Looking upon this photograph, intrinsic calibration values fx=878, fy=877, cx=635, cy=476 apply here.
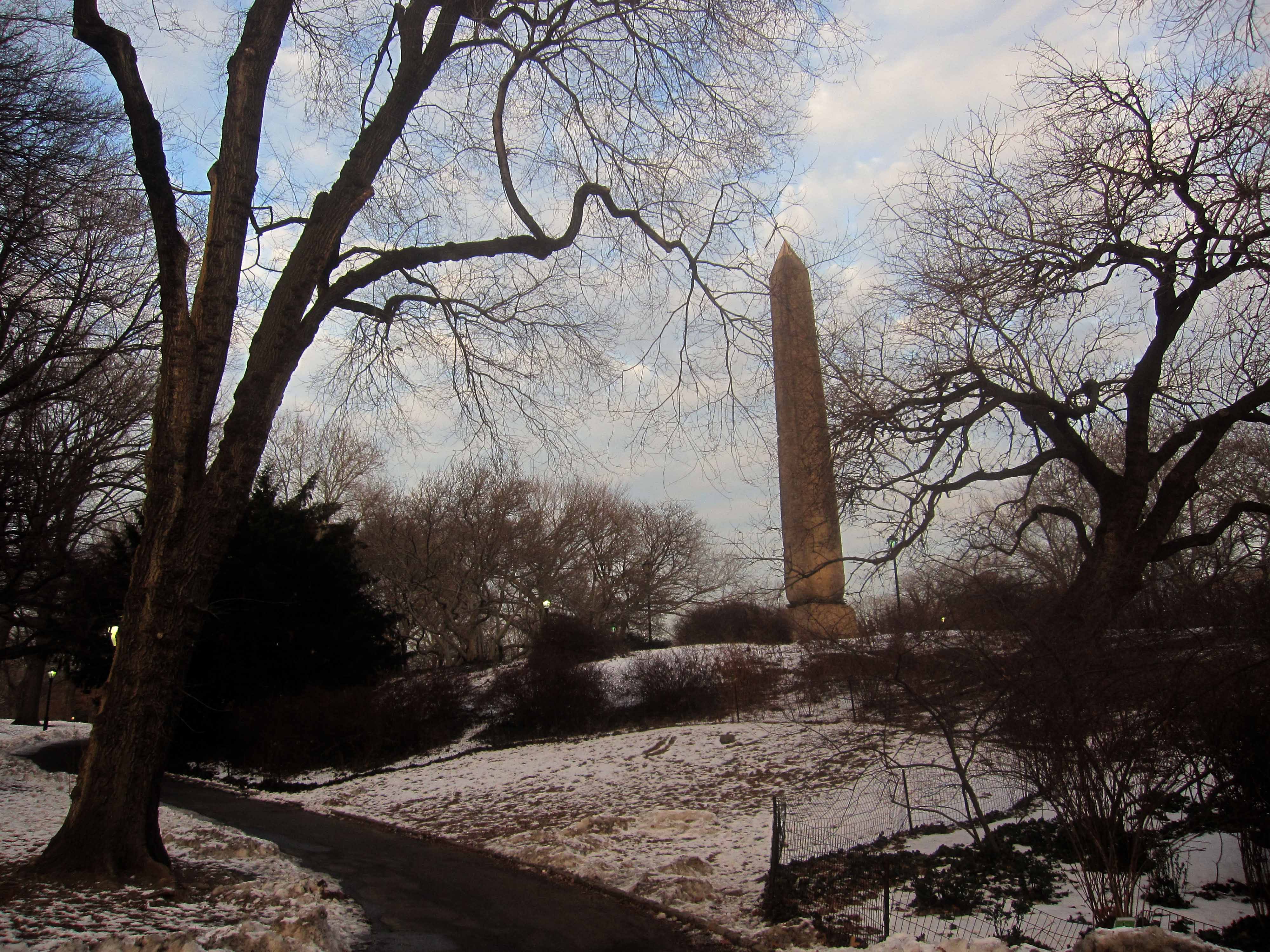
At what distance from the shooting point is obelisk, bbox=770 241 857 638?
1712cm

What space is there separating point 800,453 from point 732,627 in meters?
16.2

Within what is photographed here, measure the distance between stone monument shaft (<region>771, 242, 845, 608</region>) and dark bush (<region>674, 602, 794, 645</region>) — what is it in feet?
10.3

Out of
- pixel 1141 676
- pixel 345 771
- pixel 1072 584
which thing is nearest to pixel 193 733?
pixel 345 771

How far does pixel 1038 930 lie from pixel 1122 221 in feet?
26.9

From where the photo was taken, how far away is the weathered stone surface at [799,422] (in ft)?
56.2

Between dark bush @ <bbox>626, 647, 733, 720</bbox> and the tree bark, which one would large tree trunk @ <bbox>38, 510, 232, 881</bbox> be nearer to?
the tree bark

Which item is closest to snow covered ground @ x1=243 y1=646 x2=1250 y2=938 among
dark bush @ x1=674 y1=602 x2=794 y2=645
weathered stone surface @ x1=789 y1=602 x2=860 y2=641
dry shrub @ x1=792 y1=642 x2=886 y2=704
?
dry shrub @ x1=792 y1=642 x2=886 y2=704

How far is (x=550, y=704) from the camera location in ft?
67.7

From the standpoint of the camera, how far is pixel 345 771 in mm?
18516

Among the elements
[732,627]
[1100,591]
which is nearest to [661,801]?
[1100,591]

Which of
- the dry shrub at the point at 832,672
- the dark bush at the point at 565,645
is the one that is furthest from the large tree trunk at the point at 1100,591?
the dark bush at the point at 565,645

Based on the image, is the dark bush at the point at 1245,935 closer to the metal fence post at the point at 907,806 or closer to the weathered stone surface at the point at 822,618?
the metal fence post at the point at 907,806

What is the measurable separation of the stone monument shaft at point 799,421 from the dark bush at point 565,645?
217 inches

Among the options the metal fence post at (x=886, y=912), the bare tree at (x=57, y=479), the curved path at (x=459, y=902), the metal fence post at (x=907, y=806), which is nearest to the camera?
the metal fence post at (x=886, y=912)
